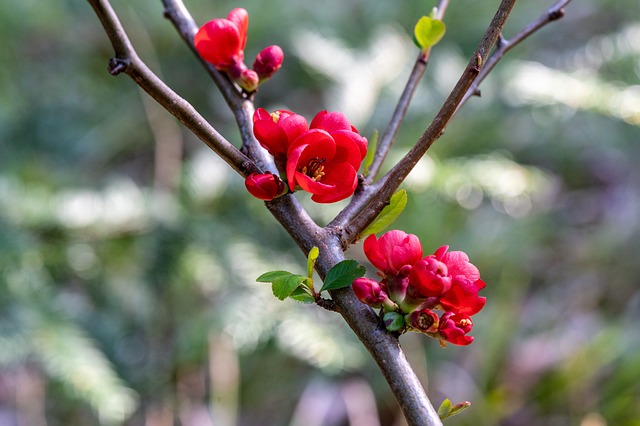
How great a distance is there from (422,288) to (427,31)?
0.19 m

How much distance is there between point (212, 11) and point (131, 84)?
0.34 metres

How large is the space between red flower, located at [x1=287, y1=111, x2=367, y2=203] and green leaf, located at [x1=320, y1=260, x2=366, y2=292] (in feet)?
0.14

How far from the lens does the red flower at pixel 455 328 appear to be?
34 centimetres

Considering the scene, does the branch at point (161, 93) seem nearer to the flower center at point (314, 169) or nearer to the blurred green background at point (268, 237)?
the flower center at point (314, 169)

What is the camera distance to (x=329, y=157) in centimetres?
36

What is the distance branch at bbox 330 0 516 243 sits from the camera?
31cm

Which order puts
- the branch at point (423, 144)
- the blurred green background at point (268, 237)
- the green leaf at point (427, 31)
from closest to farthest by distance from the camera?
1. the branch at point (423, 144)
2. the green leaf at point (427, 31)
3. the blurred green background at point (268, 237)

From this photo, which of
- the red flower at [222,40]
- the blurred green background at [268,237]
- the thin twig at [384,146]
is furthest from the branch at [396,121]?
the blurred green background at [268,237]

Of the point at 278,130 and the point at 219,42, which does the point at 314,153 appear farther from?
the point at 219,42

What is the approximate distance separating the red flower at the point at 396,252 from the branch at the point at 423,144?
2 cm

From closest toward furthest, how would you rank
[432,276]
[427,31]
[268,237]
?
[432,276], [427,31], [268,237]

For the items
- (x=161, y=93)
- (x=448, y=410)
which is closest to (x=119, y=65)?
(x=161, y=93)

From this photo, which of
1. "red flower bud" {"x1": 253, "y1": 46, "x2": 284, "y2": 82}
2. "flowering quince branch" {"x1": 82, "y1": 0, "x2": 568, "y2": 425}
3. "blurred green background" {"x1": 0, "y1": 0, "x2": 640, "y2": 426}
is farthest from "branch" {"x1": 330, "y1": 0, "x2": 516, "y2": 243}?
"blurred green background" {"x1": 0, "y1": 0, "x2": 640, "y2": 426}

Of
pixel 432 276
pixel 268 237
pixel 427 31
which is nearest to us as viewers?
pixel 432 276
